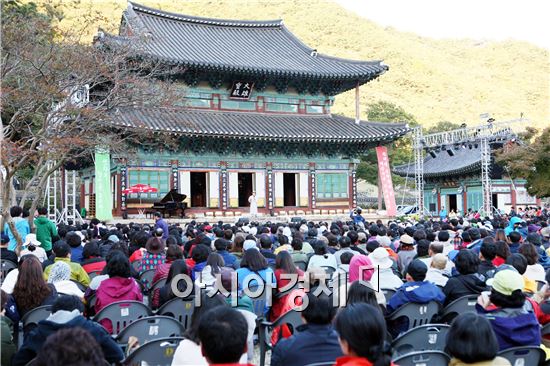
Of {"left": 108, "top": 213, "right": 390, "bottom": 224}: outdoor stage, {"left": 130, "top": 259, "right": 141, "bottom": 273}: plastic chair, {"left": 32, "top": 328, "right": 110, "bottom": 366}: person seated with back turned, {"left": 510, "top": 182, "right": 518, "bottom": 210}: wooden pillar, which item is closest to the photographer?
{"left": 32, "top": 328, "right": 110, "bottom": 366}: person seated with back turned

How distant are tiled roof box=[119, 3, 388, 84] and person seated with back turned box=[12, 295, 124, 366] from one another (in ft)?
64.5

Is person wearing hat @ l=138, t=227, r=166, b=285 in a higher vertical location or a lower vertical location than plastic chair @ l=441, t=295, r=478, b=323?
higher

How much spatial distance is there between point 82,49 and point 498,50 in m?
95.7

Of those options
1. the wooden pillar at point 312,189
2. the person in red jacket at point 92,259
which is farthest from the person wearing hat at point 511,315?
the wooden pillar at point 312,189

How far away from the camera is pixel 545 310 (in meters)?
5.07

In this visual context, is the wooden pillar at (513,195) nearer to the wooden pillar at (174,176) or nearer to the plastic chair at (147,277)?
the wooden pillar at (174,176)

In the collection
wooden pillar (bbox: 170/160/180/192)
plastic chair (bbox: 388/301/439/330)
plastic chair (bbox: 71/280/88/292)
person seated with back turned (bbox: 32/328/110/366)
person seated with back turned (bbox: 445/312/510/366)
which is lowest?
plastic chair (bbox: 388/301/439/330)

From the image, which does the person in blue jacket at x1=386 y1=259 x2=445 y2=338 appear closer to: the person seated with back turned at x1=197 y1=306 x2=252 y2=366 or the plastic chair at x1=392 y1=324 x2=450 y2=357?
the plastic chair at x1=392 y1=324 x2=450 y2=357

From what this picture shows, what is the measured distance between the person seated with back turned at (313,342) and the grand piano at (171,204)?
61.6ft

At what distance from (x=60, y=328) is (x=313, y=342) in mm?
1772

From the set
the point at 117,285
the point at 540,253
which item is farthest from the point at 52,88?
the point at 540,253

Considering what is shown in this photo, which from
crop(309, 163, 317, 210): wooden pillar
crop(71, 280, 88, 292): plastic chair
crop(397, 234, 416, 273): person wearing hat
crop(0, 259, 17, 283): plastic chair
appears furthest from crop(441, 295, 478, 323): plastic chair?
crop(309, 163, 317, 210): wooden pillar

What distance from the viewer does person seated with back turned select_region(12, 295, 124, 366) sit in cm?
377

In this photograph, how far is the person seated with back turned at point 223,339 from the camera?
3012 millimetres
